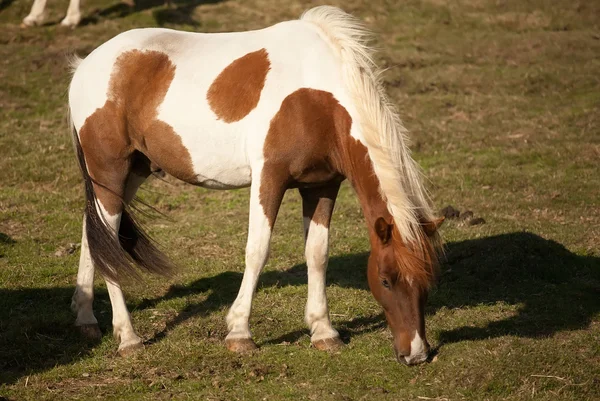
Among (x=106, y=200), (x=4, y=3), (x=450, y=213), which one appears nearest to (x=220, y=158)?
(x=106, y=200)

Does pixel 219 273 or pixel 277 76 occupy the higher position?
pixel 277 76

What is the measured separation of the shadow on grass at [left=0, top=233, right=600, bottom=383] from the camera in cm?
631

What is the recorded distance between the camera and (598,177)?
11117 millimetres

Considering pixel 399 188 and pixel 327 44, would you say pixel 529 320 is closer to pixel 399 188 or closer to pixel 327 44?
pixel 399 188

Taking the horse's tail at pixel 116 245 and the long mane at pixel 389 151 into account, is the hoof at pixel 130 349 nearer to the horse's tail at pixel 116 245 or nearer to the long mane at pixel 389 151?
the horse's tail at pixel 116 245

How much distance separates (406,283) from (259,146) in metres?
1.50

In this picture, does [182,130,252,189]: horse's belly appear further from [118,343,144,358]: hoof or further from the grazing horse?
[118,343,144,358]: hoof

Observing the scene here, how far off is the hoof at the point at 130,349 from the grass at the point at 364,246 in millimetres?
79

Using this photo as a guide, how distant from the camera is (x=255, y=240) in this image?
19.9ft

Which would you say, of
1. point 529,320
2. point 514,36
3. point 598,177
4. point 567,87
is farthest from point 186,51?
point 514,36

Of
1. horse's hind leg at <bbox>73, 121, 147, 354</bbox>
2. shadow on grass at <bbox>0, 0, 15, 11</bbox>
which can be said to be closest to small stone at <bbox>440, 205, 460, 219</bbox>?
horse's hind leg at <bbox>73, 121, 147, 354</bbox>

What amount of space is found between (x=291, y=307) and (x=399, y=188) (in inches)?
79.4

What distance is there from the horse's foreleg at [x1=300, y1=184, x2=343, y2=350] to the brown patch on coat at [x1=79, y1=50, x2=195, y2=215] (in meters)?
1.01

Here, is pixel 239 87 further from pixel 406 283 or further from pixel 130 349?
pixel 130 349
